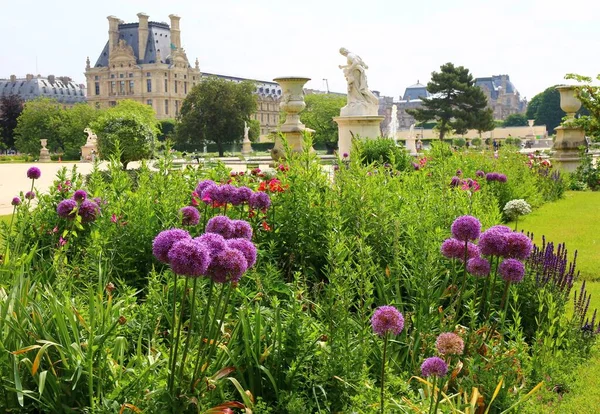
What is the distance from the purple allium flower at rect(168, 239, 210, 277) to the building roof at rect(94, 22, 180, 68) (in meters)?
111

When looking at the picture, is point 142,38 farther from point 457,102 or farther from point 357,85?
point 357,85

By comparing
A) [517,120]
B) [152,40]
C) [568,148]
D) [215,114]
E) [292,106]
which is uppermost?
[152,40]

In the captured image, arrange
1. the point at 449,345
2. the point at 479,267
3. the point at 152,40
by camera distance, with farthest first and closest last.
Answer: the point at 152,40 < the point at 479,267 < the point at 449,345

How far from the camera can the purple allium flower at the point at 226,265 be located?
2.13 m

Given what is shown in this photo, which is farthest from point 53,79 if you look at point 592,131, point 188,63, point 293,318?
point 293,318

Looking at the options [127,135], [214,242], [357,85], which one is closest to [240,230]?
[214,242]

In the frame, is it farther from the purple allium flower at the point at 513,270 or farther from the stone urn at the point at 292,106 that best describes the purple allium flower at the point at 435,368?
the stone urn at the point at 292,106

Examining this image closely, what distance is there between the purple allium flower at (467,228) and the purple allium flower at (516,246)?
0.16m

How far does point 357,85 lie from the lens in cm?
1764

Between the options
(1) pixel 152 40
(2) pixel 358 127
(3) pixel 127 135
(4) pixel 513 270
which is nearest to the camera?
(4) pixel 513 270

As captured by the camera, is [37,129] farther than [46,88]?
No

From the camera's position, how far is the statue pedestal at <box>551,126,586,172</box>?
16.9m

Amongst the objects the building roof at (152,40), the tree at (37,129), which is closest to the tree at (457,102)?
the tree at (37,129)

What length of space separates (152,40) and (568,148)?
332 feet
